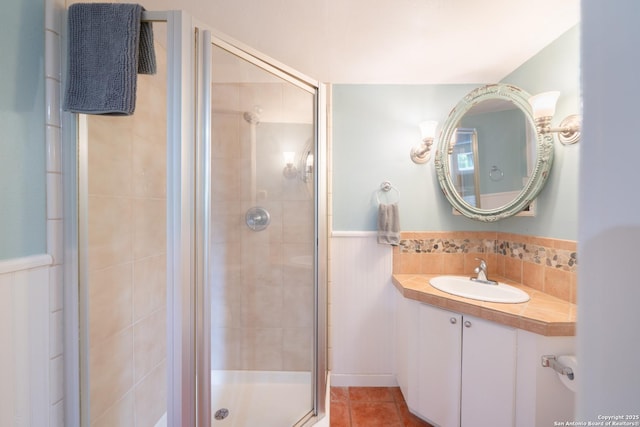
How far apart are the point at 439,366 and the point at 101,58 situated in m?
1.86

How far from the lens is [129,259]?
1.05 meters

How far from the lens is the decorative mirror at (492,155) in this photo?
1.34m

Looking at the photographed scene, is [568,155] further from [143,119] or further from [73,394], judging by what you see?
[73,394]

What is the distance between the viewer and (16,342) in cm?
62

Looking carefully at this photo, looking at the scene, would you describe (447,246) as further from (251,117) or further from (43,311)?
(43,311)

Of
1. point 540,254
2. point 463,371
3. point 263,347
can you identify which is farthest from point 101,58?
point 540,254

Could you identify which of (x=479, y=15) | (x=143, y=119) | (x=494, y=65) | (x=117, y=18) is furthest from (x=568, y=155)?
(x=143, y=119)

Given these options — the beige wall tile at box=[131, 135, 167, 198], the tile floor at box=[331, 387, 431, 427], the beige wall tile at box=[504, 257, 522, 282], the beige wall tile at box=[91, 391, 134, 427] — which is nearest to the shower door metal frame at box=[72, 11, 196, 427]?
the beige wall tile at box=[91, 391, 134, 427]

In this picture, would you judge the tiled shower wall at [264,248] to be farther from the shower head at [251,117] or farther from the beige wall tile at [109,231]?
the beige wall tile at [109,231]

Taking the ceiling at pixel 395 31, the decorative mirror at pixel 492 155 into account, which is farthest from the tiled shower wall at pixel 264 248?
the decorative mirror at pixel 492 155

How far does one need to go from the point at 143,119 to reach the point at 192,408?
116 cm

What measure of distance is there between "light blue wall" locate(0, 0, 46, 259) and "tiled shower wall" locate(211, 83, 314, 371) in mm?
594

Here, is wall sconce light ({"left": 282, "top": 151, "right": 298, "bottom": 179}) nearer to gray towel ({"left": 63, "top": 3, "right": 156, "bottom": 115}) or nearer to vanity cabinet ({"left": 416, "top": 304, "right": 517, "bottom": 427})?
gray towel ({"left": 63, "top": 3, "right": 156, "bottom": 115})

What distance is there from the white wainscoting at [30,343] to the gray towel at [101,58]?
475 mm
